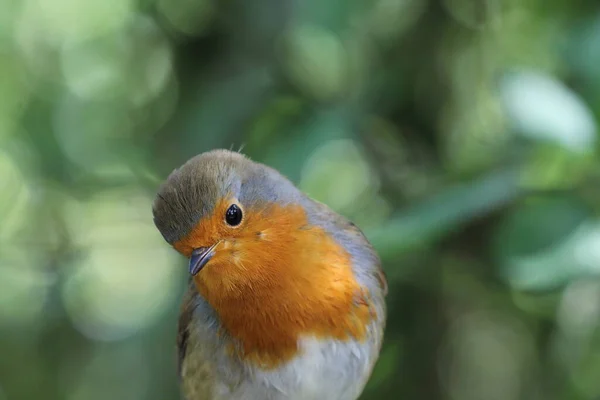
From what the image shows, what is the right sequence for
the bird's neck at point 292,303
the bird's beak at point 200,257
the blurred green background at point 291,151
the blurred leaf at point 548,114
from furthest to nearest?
the blurred green background at point 291,151, the blurred leaf at point 548,114, the bird's neck at point 292,303, the bird's beak at point 200,257

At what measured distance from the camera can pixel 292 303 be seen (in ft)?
4.48

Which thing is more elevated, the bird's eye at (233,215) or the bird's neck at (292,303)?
the bird's eye at (233,215)

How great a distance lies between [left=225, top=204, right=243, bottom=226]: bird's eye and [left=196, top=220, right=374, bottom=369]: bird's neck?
0.08m

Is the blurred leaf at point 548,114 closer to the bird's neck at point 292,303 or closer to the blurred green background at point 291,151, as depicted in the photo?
the blurred green background at point 291,151

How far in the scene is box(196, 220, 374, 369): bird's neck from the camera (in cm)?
136

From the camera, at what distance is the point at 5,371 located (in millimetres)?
2697

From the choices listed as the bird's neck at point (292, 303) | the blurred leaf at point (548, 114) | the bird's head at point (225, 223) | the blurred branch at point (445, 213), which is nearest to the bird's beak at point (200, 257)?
the bird's head at point (225, 223)

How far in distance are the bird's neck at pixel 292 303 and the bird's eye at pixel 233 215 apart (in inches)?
3.3

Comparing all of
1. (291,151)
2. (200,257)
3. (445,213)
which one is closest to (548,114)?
(445,213)

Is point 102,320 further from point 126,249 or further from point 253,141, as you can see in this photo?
point 253,141

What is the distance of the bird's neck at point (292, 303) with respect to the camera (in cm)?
136

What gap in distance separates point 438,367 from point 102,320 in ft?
3.63

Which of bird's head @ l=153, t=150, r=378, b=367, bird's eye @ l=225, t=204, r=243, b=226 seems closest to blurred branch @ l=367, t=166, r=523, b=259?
bird's head @ l=153, t=150, r=378, b=367

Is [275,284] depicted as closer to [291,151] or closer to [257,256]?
[257,256]
